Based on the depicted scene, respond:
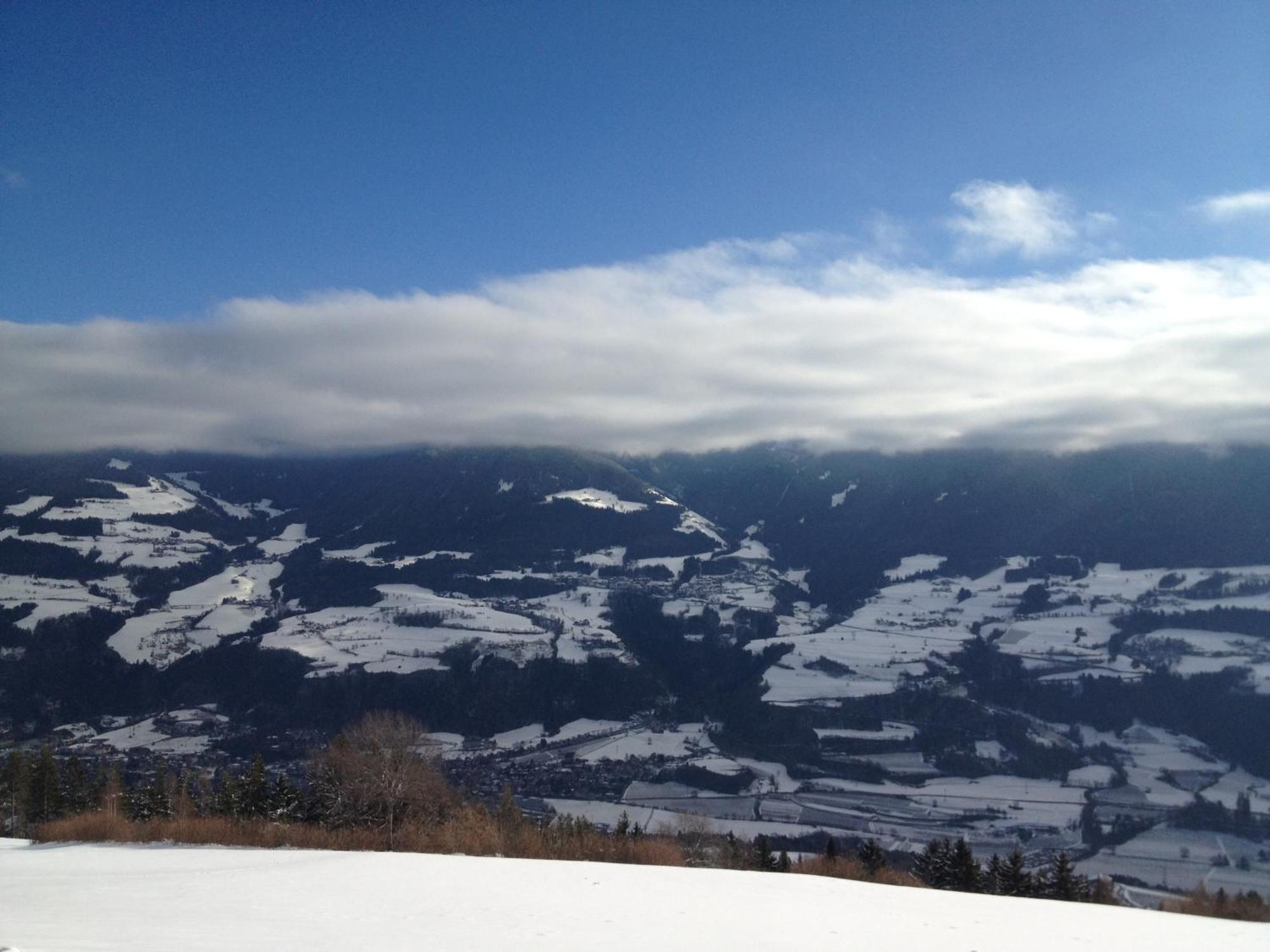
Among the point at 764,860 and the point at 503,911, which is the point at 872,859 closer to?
the point at 764,860

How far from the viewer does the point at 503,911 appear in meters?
15.7

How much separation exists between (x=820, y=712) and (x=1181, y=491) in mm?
128872

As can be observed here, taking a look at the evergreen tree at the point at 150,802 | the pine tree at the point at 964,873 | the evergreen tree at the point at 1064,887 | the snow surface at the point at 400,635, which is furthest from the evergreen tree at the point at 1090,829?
the snow surface at the point at 400,635

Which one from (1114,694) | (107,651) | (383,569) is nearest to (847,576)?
(1114,694)

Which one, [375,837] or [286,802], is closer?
[375,837]

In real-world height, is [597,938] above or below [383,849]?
above

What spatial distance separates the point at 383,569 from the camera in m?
198

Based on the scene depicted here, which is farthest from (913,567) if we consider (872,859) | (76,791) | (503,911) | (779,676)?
(503,911)

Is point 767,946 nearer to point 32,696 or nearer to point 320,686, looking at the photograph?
point 320,686

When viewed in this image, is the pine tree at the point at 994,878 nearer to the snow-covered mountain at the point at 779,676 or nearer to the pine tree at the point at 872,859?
the pine tree at the point at 872,859

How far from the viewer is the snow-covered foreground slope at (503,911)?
13.3 m

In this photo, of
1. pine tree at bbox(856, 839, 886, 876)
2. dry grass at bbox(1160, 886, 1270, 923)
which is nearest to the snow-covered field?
pine tree at bbox(856, 839, 886, 876)

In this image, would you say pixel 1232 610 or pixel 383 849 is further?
pixel 1232 610

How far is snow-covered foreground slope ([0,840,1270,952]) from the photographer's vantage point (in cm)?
1326
